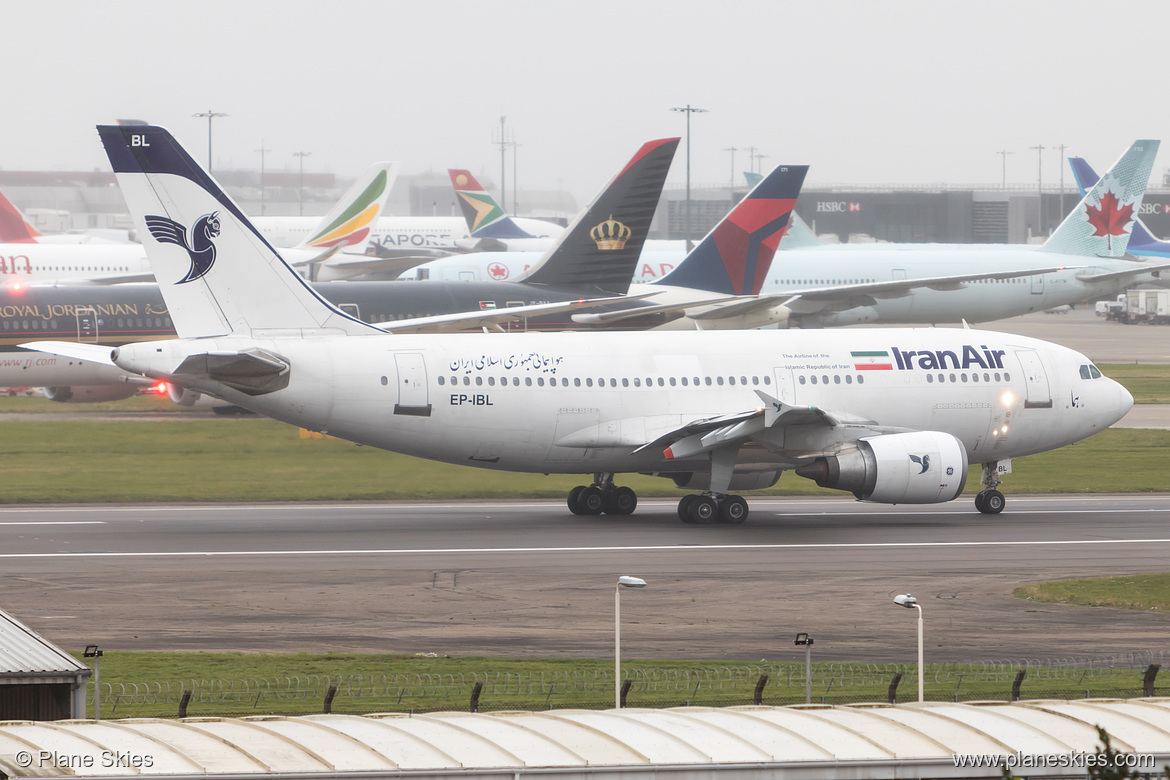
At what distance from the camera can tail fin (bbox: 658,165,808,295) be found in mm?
53250

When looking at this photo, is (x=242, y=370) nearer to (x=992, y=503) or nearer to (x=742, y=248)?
(x=992, y=503)

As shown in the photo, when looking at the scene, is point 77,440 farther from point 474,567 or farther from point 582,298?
point 474,567

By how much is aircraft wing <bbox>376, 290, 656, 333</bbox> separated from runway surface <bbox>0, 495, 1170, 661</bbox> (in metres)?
7.76

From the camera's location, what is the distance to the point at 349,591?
2933 centimetres

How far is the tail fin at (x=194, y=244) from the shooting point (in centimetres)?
3456

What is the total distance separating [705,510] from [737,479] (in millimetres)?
1418

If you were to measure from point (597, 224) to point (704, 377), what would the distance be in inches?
568

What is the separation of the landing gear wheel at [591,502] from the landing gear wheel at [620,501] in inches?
6.0

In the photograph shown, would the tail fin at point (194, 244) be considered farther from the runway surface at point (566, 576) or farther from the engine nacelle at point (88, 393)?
the engine nacelle at point (88, 393)

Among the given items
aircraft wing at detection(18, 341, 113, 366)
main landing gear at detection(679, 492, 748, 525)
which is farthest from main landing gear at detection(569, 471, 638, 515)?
aircraft wing at detection(18, 341, 113, 366)

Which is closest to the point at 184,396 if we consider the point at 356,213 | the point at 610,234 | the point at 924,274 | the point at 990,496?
the point at 610,234

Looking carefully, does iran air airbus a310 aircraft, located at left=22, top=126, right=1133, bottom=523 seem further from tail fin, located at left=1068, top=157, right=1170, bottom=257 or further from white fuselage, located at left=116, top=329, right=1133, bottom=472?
tail fin, located at left=1068, top=157, right=1170, bottom=257

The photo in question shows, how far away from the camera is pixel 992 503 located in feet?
131

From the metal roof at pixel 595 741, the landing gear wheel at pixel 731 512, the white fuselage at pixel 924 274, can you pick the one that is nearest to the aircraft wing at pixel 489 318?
the landing gear wheel at pixel 731 512
